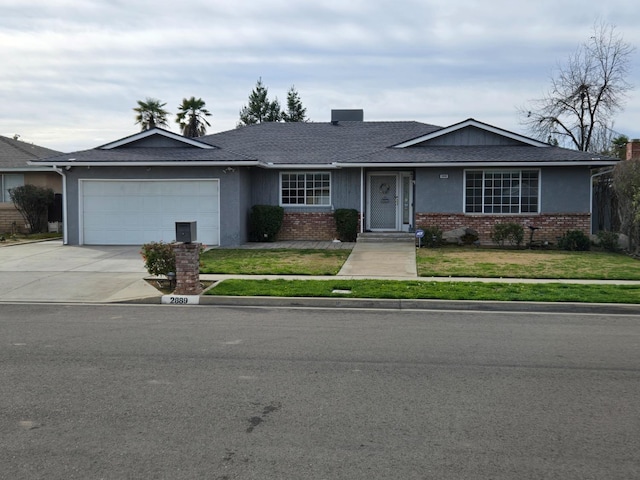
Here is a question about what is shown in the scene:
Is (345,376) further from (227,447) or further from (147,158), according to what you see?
(147,158)

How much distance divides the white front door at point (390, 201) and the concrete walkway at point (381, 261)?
7.56 feet

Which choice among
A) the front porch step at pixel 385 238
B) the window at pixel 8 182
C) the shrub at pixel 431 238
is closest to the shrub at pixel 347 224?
the front porch step at pixel 385 238

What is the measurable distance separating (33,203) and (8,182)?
2687 millimetres

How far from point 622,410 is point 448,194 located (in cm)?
1651

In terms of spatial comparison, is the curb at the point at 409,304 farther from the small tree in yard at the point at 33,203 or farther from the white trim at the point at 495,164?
the small tree in yard at the point at 33,203

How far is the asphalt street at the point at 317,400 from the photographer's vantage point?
4.49 metres

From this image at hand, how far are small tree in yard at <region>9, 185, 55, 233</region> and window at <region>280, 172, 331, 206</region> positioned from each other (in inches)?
421

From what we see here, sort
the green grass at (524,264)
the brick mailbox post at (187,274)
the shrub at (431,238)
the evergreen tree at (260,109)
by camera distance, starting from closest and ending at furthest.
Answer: the brick mailbox post at (187,274)
the green grass at (524,264)
the shrub at (431,238)
the evergreen tree at (260,109)

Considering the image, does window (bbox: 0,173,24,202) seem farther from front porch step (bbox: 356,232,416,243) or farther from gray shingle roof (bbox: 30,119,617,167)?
front porch step (bbox: 356,232,416,243)

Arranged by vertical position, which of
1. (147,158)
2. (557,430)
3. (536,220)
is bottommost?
(557,430)

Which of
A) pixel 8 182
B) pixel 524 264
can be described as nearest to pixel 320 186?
pixel 524 264

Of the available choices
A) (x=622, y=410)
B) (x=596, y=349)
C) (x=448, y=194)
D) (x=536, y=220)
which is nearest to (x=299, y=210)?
(x=448, y=194)

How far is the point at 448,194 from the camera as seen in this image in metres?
21.8

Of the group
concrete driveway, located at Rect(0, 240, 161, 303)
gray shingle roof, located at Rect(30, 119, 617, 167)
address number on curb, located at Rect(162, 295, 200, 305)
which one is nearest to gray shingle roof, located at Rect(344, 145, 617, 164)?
gray shingle roof, located at Rect(30, 119, 617, 167)
